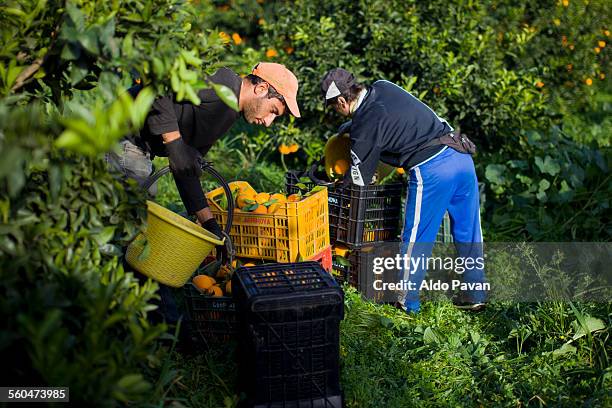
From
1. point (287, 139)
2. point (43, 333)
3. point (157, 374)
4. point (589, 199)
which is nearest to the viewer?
point (43, 333)

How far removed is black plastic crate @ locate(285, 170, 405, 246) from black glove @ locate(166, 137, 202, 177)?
3.72 ft

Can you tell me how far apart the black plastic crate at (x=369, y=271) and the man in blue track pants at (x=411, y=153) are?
11cm

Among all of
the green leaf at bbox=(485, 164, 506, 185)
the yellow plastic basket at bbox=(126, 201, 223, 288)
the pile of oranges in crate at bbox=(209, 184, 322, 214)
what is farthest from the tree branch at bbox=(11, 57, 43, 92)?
the green leaf at bbox=(485, 164, 506, 185)

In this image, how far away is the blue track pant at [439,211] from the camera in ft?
14.1

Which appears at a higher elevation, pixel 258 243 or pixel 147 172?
pixel 147 172

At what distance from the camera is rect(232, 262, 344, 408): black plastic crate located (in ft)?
9.50

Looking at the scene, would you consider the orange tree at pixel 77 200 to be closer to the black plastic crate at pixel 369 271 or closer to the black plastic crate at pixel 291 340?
the black plastic crate at pixel 291 340

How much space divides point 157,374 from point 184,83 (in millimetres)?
1274

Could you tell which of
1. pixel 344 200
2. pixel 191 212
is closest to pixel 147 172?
pixel 191 212

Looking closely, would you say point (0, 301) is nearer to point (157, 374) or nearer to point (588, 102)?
point (157, 374)

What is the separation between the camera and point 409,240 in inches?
173

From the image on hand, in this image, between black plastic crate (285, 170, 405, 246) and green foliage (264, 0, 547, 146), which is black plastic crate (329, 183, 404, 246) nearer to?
black plastic crate (285, 170, 405, 246)

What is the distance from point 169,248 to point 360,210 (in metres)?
1.57

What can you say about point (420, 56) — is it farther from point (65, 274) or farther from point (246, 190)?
point (65, 274)
